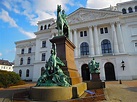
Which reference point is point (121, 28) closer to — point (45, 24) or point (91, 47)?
point (91, 47)

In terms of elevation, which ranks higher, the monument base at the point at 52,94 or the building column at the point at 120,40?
the building column at the point at 120,40

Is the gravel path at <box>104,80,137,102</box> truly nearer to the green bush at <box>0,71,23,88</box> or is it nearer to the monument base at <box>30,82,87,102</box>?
the monument base at <box>30,82,87,102</box>

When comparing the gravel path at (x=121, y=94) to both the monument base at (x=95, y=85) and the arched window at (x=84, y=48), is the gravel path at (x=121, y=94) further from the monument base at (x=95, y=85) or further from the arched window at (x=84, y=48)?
the arched window at (x=84, y=48)

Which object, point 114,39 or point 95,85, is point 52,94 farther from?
point 114,39

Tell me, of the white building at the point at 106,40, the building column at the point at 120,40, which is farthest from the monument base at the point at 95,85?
the building column at the point at 120,40

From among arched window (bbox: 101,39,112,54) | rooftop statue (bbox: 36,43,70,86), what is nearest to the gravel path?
rooftop statue (bbox: 36,43,70,86)

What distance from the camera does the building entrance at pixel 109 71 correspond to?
24.7 meters

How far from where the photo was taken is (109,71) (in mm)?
25375

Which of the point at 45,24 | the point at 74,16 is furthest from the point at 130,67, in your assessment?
the point at 45,24

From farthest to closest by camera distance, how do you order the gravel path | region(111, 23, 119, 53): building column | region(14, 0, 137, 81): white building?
region(111, 23, 119, 53): building column, region(14, 0, 137, 81): white building, the gravel path

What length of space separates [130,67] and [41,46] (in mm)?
25987

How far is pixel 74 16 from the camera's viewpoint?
30.9 m

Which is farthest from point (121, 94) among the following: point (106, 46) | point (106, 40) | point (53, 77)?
point (106, 40)

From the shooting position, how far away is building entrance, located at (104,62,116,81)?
2473 centimetres
